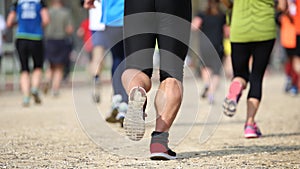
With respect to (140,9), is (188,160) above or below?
below

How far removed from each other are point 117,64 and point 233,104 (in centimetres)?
187

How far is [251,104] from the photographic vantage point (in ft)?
24.8

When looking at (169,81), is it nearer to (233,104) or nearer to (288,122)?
(233,104)

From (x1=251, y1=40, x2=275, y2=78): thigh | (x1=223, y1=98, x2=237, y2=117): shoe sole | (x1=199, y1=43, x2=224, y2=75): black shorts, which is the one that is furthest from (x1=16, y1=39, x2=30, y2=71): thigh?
(x1=223, y1=98, x2=237, y2=117): shoe sole

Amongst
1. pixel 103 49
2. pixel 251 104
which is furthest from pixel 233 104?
pixel 103 49

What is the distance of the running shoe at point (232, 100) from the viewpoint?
7.21m

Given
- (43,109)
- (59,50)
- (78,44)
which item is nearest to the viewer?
(43,109)

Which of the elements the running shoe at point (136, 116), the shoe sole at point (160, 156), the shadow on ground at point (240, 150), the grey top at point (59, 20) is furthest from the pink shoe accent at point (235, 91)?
the grey top at point (59, 20)

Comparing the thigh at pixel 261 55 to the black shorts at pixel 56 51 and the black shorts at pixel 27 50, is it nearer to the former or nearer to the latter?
the black shorts at pixel 27 50

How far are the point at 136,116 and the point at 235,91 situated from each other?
2302mm

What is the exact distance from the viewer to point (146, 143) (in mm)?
6957

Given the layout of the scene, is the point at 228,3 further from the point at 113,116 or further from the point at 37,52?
the point at 37,52

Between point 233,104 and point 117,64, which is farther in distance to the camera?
point 117,64

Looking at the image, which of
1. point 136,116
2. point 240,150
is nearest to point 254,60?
point 240,150
